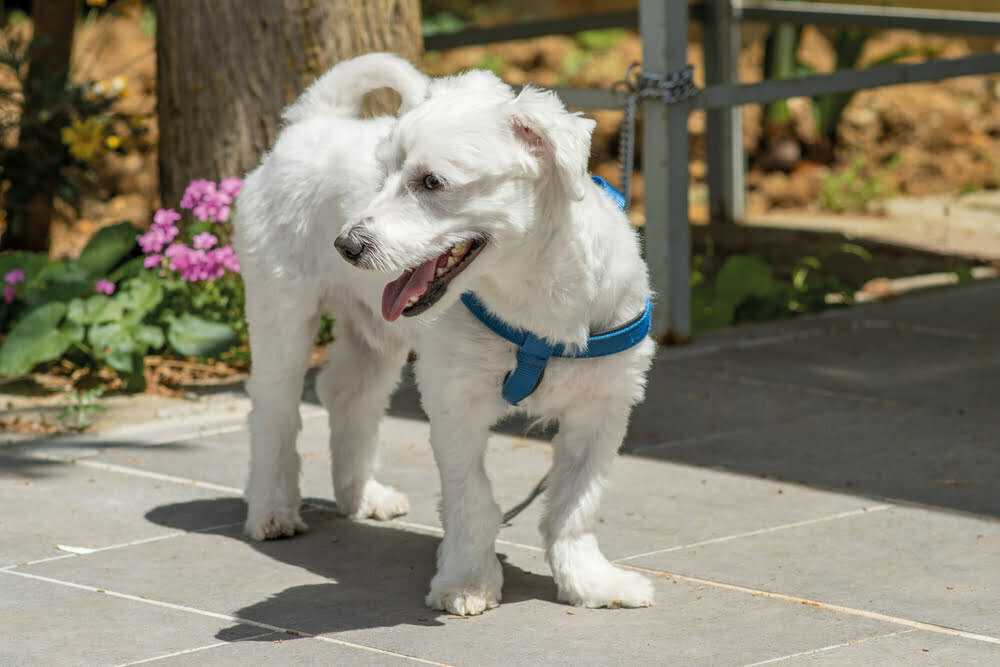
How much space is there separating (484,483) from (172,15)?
4.15m

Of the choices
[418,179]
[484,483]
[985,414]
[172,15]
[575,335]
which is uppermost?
[172,15]

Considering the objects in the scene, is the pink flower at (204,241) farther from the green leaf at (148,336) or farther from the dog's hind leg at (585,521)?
the dog's hind leg at (585,521)

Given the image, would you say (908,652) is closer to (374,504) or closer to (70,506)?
(374,504)

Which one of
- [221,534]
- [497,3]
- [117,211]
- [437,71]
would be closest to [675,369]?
[221,534]

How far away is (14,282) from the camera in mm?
7086

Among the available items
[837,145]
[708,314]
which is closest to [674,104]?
[708,314]

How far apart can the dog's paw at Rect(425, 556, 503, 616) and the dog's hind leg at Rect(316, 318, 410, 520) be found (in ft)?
3.06

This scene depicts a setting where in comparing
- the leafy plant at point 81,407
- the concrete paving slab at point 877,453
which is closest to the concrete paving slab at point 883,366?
the concrete paving slab at point 877,453

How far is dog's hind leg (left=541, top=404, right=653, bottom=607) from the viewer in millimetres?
3865

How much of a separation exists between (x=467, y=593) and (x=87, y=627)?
106cm

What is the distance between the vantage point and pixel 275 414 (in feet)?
15.1

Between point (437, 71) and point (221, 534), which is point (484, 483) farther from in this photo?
point (437, 71)

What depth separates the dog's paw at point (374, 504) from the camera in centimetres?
476

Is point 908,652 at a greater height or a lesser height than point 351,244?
lesser
